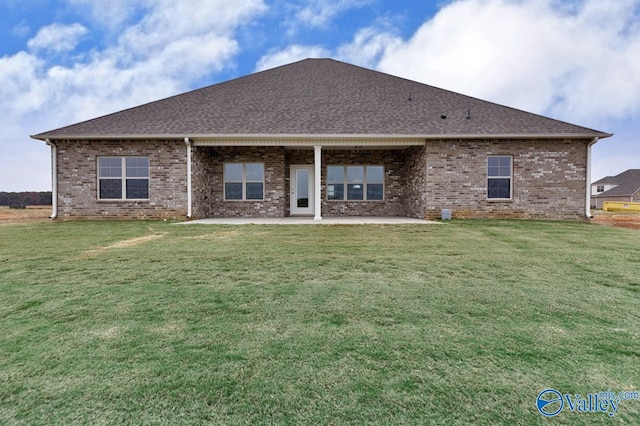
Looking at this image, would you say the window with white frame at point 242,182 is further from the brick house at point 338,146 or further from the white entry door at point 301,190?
the white entry door at point 301,190

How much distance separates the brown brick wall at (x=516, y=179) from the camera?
11719 millimetres

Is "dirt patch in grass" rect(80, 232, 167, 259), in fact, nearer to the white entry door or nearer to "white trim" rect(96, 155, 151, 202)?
"white trim" rect(96, 155, 151, 202)

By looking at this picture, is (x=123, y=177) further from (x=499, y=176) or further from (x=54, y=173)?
(x=499, y=176)

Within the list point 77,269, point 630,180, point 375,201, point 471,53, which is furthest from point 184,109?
point 630,180

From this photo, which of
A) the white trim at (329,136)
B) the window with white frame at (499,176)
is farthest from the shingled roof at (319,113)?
the window with white frame at (499,176)

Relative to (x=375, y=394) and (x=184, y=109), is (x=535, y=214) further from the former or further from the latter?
(x=184, y=109)

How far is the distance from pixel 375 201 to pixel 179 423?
43.4 feet

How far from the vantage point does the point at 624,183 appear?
1757 inches

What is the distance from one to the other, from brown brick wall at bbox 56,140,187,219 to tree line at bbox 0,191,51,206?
19.9 metres

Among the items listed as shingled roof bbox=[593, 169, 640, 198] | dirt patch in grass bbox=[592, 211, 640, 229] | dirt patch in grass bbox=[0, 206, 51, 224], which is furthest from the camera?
shingled roof bbox=[593, 169, 640, 198]

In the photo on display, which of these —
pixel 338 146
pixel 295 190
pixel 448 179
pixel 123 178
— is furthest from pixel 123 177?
pixel 448 179

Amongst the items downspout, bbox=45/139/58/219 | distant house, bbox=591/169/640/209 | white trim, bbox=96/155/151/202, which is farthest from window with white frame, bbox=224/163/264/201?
distant house, bbox=591/169/640/209

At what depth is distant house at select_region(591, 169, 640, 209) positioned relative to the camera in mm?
41719

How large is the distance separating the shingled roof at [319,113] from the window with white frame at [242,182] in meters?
2.17
